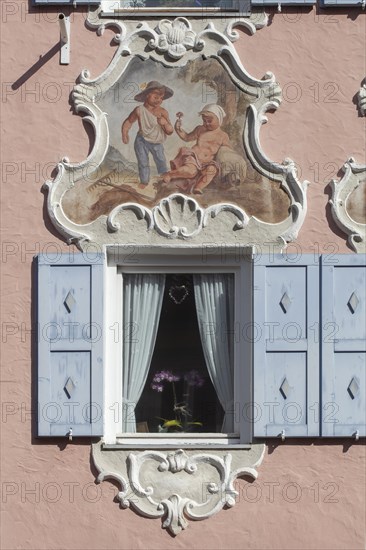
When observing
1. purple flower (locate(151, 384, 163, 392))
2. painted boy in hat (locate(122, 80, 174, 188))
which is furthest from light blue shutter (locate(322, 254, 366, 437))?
painted boy in hat (locate(122, 80, 174, 188))

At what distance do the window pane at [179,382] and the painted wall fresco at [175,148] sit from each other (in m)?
0.79

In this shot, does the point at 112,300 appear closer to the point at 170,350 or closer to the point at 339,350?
the point at 170,350

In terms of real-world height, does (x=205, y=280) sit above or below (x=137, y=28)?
below

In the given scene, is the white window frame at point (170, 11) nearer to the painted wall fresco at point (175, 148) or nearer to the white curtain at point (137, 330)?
the painted wall fresco at point (175, 148)

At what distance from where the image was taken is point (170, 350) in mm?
14141

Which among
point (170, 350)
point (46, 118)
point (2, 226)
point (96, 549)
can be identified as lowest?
point (96, 549)

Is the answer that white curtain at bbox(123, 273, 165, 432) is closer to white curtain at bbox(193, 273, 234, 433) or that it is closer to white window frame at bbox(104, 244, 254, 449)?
white window frame at bbox(104, 244, 254, 449)

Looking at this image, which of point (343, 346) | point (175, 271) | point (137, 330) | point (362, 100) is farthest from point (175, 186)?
point (343, 346)

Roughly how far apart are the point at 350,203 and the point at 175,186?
138 centimetres

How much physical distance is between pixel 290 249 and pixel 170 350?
49.2 inches

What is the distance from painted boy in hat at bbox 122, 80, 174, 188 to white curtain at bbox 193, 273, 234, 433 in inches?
38.3

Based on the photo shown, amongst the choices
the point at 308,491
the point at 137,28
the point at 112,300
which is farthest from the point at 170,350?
the point at 137,28

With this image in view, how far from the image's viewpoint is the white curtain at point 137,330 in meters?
14.0

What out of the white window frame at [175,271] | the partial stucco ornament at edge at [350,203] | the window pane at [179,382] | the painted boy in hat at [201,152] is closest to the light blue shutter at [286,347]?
the white window frame at [175,271]
